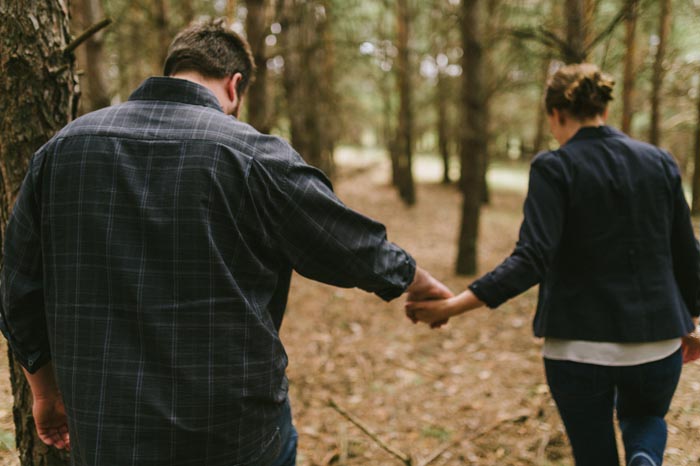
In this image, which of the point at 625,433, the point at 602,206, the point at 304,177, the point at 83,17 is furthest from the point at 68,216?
the point at 83,17

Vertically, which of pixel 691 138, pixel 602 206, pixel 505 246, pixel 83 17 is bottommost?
pixel 505 246

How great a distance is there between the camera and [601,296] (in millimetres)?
2322

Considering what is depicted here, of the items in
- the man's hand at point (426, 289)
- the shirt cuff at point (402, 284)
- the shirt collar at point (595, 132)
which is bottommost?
the man's hand at point (426, 289)

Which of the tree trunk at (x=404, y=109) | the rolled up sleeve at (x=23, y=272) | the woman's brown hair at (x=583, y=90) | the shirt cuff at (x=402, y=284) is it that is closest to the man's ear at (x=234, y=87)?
the rolled up sleeve at (x=23, y=272)

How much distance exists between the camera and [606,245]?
2.32 m

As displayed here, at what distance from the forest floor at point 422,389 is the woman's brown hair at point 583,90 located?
7.63ft

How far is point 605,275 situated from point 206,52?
193cm

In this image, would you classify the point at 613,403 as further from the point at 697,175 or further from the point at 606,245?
the point at 697,175

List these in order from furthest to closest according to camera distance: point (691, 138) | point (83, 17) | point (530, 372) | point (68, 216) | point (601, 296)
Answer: point (691, 138) < point (83, 17) < point (530, 372) < point (601, 296) < point (68, 216)

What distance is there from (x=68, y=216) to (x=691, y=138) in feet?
59.4

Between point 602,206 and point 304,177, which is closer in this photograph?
point 304,177

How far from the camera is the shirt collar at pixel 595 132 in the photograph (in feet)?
8.06

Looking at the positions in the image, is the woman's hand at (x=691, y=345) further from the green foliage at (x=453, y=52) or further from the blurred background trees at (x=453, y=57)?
the blurred background trees at (x=453, y=57)

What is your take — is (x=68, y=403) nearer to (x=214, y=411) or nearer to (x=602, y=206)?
(x=214, y=411)
